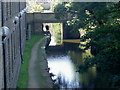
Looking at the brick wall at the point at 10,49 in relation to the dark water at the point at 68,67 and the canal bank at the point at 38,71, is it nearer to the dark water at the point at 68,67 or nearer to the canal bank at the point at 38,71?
the canal bank at the point at 38,71

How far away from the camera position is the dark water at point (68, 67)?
63.3 feet

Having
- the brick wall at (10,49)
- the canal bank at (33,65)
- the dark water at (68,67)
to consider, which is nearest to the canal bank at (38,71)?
the canal bank at (33,65)

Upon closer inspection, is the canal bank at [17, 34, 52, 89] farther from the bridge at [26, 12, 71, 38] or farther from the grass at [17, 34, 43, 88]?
the bridge at [26, 12, 71, 38]

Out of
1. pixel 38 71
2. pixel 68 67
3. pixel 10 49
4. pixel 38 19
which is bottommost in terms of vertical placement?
pixel 68 67

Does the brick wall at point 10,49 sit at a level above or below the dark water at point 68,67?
above

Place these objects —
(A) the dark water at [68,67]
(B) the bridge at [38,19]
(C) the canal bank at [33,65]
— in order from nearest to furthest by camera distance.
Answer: (C) the canal bank at [33,65] < (A) the dark water at [68,67] < (B) the bridge at [38,19]

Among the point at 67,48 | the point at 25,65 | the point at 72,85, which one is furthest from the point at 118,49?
the point at 67,48

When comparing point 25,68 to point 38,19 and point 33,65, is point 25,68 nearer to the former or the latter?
point 33,65

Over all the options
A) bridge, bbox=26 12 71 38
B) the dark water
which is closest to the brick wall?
the dark water

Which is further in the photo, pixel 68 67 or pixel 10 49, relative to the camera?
pixel 68 67

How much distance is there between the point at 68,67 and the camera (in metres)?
24.2

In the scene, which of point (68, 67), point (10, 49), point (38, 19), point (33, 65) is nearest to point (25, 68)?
point (33, 65)

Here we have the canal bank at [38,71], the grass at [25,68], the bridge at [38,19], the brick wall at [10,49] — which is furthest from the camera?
the bridge at [38,19]

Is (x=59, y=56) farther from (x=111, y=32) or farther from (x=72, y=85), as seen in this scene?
(x=111, y=32)
